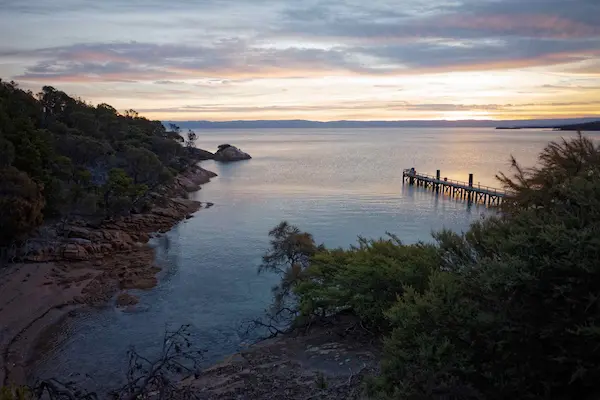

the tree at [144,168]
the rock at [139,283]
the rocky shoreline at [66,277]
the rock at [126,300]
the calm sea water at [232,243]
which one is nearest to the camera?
the calm sea water at [232,243]

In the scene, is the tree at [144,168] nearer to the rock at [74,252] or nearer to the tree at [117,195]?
the tree at [117,195]

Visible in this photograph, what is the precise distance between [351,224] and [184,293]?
20.0 meters

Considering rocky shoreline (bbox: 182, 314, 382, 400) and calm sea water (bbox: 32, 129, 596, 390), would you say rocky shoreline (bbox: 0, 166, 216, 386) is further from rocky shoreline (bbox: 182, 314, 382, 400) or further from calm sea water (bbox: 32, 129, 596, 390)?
rocky shoreline (bbox: 182, 314, 382, 400)

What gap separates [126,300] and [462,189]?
4356 centimetres

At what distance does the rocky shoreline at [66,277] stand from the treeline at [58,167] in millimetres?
1638

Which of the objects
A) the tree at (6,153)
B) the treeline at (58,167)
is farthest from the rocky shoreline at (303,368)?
the tree at (6,153)

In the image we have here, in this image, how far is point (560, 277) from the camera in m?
6.55

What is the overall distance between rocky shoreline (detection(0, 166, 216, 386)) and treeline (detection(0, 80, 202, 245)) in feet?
5.37

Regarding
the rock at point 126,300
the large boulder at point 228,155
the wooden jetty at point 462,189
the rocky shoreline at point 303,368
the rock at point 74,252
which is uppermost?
the large boulder at point 228,155

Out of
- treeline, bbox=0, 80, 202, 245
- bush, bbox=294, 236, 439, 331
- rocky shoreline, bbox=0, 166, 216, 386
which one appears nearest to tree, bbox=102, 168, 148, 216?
treeline, bbox=0, 80, 202, 245

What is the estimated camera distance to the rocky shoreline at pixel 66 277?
19797 mm

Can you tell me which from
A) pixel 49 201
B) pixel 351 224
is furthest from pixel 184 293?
pixel 351 224

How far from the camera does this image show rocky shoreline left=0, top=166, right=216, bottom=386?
779 inches

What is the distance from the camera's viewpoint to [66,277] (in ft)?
88.3
